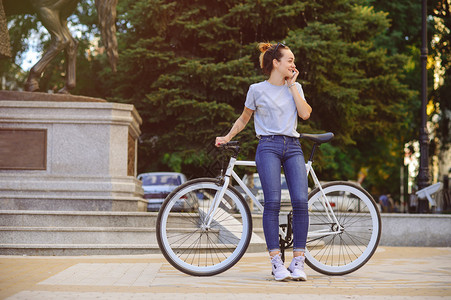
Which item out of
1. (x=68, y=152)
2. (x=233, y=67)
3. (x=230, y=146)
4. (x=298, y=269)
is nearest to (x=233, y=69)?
(x=233, y=67)

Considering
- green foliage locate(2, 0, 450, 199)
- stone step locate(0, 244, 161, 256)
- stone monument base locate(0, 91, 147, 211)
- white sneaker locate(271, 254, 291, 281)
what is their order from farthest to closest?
green foliage locate(2, 0, 450, 199), stone monument base locate(0, 91, 147, 211), stone step locate(0, 244, 161, 256), white sneaker locate(271, 254, 291, 281)

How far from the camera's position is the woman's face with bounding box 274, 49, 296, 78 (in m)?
6.57

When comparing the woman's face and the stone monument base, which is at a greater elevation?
the woman's face

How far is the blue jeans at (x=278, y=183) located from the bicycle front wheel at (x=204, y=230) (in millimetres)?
263

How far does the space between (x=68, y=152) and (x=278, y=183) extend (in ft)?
19.7

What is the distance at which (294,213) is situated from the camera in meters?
6.46

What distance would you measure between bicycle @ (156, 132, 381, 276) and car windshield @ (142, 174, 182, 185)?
1857 centimetres

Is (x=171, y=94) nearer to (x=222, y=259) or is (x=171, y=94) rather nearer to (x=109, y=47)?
(x=109, y=47)

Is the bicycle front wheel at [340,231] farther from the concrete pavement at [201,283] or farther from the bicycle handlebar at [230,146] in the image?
the bicycle handlebar at [230,146]

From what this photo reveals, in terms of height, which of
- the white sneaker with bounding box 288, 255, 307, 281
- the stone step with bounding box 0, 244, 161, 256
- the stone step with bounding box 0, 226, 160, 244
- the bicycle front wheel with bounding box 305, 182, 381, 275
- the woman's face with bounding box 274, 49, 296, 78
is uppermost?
the woman's face with bounding box 274, 49, 296, 78

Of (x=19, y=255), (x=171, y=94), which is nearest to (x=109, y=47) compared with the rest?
(x=19, y=255)

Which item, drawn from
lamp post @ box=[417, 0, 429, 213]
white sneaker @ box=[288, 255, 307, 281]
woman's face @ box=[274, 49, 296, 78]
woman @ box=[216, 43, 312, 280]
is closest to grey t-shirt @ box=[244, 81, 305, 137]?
woman @ box=[216, 43, 312, 280]

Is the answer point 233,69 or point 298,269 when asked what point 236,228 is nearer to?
point 298,269

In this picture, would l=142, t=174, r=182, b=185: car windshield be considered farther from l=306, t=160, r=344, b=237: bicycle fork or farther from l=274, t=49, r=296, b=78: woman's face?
l=274, t=49, r=296, b=78: woman's face
